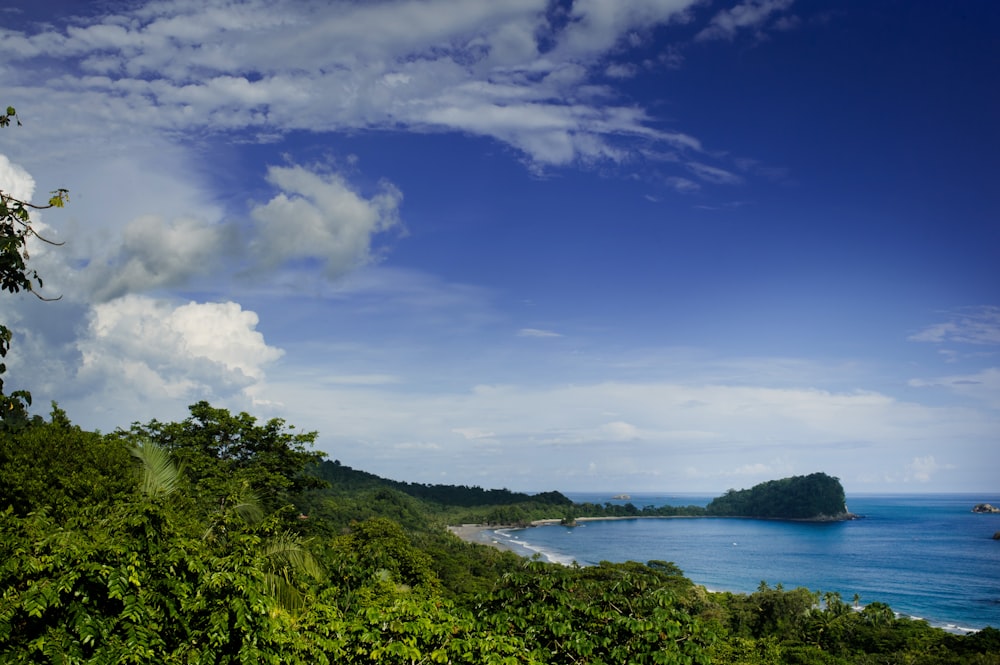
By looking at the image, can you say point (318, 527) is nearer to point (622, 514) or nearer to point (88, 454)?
point (88, 454)

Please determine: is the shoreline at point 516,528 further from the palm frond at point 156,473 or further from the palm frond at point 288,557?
the palm frond at point 156,473

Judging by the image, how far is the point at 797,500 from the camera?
16462 centimetres

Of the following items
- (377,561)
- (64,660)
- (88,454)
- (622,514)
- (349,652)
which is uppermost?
(88,454)

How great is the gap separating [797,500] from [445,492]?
3467 inches

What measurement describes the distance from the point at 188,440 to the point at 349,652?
22.3 meters

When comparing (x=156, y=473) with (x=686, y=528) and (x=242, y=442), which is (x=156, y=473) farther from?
(x=686, y=528)

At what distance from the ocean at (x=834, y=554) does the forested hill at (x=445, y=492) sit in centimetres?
2179

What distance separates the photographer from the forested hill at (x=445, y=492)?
121m

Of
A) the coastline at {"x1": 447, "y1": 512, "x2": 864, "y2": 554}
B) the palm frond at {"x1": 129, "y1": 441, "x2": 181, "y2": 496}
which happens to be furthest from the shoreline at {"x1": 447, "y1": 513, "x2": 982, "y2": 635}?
the palm frond at {"x1": 129, "y1": 441, "x2": 181, "y2": 496}

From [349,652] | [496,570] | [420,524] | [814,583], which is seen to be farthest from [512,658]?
[420,524]

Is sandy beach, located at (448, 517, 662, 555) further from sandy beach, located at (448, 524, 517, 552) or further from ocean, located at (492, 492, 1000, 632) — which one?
ocean, located at (492, 492, 1000, 632)

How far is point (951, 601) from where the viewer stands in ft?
206

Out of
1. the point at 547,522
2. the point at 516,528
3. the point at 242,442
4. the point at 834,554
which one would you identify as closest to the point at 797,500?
the point at 547,522

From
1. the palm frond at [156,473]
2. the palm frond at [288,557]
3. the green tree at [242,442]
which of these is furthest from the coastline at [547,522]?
the palm frond at [288,557]
